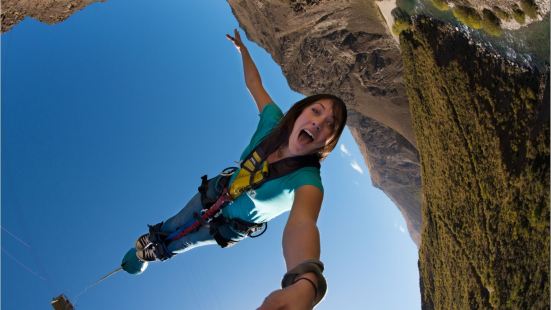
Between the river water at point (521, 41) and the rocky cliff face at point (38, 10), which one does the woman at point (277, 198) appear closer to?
the river water at point (521, 41)

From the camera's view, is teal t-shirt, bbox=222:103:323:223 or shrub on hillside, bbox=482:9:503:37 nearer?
teal t-shirt, bbox=222:103:323:223

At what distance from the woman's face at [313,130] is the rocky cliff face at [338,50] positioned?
29.1 feet

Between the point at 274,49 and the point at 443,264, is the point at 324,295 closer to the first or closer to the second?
the point at 443,264

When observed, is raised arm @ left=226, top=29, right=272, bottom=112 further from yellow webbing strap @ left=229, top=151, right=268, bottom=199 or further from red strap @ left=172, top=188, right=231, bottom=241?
red strap @ left=172, top=188, right=231, bottom=241

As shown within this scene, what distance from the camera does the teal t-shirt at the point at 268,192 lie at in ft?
10.3

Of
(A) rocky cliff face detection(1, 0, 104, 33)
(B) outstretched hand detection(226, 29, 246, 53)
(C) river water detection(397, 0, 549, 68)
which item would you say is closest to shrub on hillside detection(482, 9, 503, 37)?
(C) river water detection(397, 0, 549, 68)

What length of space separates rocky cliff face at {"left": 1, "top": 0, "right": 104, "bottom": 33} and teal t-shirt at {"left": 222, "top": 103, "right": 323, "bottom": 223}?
6200 mm

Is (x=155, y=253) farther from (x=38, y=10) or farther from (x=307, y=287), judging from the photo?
(x=38, y=10)

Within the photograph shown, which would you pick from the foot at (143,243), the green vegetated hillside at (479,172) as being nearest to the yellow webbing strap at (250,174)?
the foot at (143,243)

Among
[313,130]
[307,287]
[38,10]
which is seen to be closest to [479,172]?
[313,130]

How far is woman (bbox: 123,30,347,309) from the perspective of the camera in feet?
6.57

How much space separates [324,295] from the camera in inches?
73.9

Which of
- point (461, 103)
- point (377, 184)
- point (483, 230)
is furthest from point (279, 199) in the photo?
point (377, 184)

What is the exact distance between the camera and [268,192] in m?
3.43
